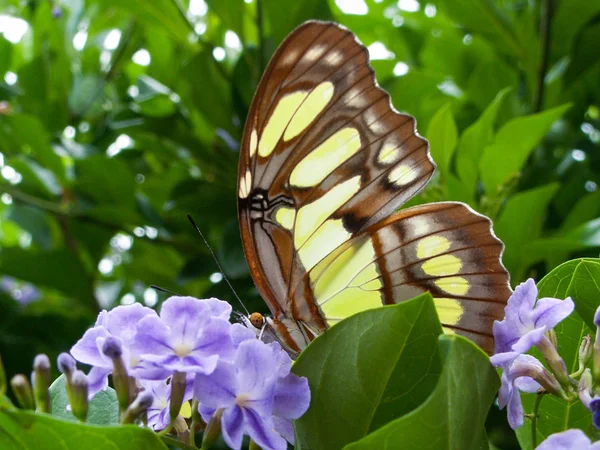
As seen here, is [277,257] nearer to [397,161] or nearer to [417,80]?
[397,161]

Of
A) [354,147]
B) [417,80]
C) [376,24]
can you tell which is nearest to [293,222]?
[354,147]

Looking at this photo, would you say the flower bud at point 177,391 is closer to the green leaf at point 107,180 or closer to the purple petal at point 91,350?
the purple petal at point 91,350

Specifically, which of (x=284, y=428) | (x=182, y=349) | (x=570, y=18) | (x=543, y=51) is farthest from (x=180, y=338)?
(x=570, y=18)

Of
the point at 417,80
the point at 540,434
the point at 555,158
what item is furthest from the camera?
the point at 555,158

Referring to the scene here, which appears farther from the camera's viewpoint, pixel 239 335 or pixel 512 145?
pixel 512 145

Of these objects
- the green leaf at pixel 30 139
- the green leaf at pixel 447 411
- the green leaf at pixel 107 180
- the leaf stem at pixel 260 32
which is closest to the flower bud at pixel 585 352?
the green leaf at pixel 447 411

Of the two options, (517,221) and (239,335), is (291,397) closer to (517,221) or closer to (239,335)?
(239,335)

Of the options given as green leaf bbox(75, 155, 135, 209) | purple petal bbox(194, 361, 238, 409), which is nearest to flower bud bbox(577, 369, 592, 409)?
purple petal bbox(194, 361, 238, 409)
